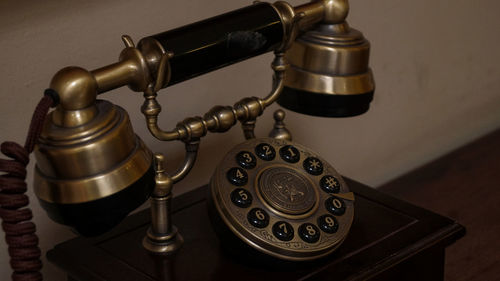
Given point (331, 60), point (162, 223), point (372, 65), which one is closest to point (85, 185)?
point (162, 223)

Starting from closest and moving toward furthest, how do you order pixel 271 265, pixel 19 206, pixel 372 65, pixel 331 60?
1. pixel 19 206
2. pixel 271 265
3. pixel 331 60
4. pixel 372 65

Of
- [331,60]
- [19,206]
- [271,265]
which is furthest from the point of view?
[331,60]

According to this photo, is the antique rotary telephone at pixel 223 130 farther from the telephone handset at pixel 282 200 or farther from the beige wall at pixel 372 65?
the beige wall at pixel 372 65

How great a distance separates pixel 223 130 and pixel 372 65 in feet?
2.36

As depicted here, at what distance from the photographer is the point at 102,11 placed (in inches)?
43.1

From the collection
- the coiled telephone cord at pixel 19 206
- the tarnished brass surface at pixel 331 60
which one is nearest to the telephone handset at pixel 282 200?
the tarnished brass surface at pixel 331 60

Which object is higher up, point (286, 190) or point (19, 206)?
point (19, 206)

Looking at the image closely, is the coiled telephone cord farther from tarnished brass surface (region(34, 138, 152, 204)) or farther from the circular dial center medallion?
the circular dial center medallion

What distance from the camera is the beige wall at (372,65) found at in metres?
1.04

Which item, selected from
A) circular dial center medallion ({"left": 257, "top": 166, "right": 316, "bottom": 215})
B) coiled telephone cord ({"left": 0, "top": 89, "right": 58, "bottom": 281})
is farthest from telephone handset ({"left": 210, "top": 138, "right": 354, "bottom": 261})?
coiled telephone cord ({"left": 0, "top": 89, "right": 58, "bottom": 281})

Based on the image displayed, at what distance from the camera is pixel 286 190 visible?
0.96m

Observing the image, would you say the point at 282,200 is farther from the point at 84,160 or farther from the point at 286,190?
the point at 84,160

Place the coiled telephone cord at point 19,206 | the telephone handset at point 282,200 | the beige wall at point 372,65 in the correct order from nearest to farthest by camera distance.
→ 1. the coiled telephone cord at point 19,206
2. the telephone handset at point 282,200
3. the beige wall at point 372,65

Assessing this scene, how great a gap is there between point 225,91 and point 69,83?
59 centimetres
